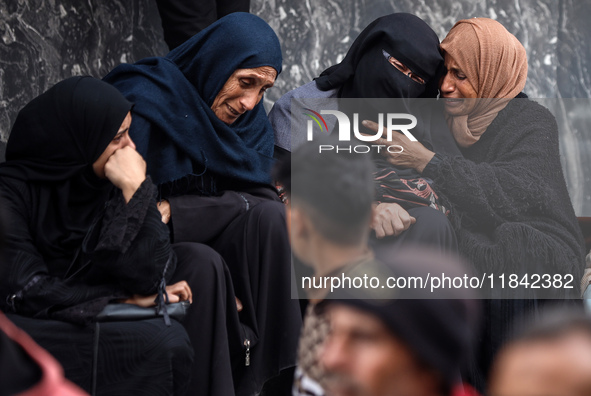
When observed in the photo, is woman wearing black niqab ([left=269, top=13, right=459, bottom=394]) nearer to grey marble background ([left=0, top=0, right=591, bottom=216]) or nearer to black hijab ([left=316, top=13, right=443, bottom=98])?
black hijab ([left=316, top=13, right=443, bottom=98])

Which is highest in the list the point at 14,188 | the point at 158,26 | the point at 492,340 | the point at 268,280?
the point at 158,26

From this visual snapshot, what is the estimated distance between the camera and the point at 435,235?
7.86ft

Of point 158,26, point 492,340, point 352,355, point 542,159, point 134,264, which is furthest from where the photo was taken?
point 158,26

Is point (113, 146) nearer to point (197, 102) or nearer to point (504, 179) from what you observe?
point (197, 102)

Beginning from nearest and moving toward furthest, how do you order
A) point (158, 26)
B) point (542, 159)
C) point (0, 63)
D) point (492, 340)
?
point (492, 340), point (542, 159), point (0, 63), point (158, 26)

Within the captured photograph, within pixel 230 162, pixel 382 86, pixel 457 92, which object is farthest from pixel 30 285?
pixel 457 92

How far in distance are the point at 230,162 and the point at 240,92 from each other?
26 cm

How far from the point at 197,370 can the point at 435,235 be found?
0.85 metres

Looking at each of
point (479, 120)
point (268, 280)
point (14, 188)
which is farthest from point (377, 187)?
point (14, 188)

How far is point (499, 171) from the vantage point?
9.18 feet

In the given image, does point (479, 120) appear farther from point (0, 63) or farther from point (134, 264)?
point (0, 63)

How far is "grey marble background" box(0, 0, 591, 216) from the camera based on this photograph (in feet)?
11.5

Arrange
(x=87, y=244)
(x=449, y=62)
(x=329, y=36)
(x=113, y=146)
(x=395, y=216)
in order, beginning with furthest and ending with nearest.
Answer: (x=329, y=36), (x=449, y=62), (x=395, y=216), (x=113, y=146), (x=87, y=244)

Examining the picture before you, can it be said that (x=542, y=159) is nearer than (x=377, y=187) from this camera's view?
No
